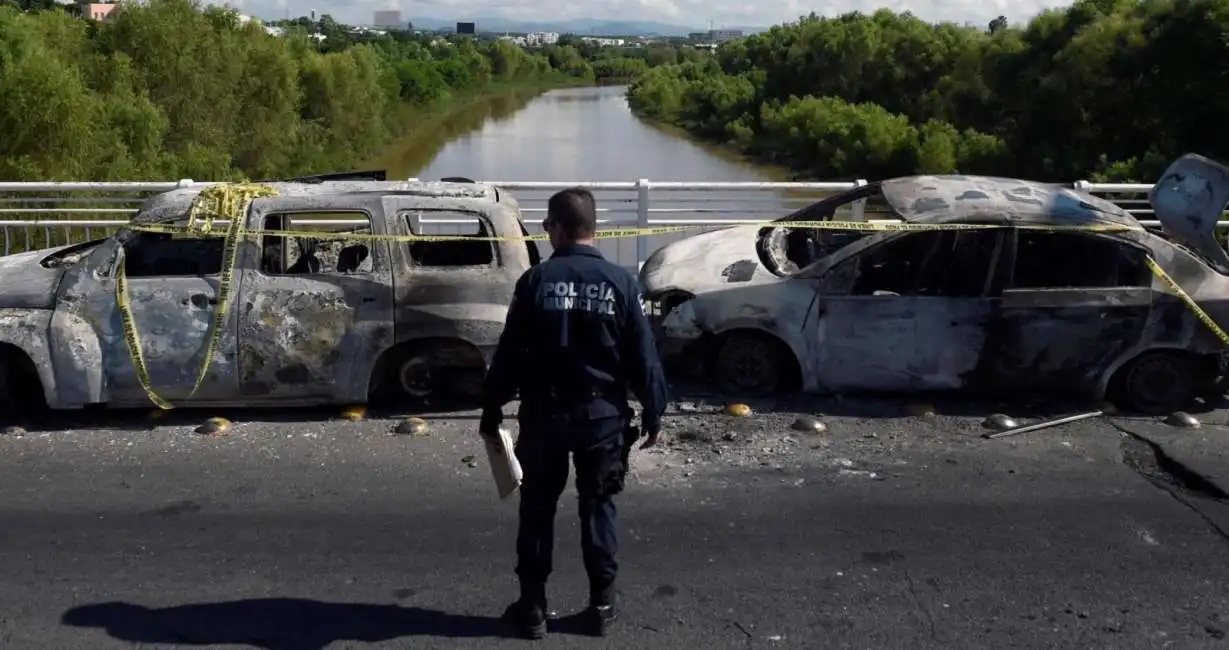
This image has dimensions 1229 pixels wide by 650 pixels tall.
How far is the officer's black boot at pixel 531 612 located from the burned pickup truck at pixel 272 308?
318 cm

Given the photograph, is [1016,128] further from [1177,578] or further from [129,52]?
[1177,578]

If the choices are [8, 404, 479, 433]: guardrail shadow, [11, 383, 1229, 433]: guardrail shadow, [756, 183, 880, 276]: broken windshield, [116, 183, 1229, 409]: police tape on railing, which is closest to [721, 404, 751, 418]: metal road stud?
[11, 383, 1229, 433]: guardrail shadow

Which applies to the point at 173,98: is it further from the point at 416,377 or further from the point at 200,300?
the point at 416,377

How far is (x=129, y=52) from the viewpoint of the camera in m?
32.8

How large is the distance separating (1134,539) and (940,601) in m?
1.32

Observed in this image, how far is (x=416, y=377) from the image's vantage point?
7.92 meters

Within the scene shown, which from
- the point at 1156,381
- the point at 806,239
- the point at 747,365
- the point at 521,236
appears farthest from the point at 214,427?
the point at 1156,381

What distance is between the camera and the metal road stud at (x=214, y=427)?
754 cm

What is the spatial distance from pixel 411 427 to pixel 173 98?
28.7 metres

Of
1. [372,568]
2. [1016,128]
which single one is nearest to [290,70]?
[1016,128]

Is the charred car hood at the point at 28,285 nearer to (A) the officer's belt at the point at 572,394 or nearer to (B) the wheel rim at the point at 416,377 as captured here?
(B) the wheel rim at the point at 416,377

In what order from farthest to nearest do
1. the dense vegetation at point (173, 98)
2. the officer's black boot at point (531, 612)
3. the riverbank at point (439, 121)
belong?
the riverbank at point (439, 121) → the dense vegetation at point (173, 98) → the officer's black boot at point (531, 612)

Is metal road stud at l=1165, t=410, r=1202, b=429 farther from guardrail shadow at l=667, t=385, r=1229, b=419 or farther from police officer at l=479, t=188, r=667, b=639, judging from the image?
police officer at l=479, t=188, r=667, b=639

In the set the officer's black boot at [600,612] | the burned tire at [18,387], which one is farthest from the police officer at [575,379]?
the burned tire at [18,387]
